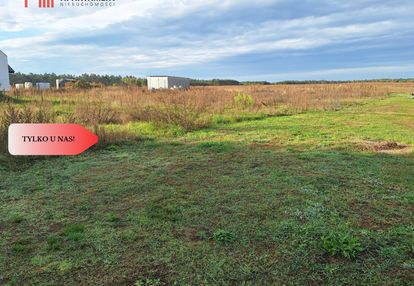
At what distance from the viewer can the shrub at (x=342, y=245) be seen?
9.06 feet

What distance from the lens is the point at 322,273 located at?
99.9 inches

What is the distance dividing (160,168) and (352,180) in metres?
3.08

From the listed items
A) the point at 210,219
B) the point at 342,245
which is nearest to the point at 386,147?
the point at 342,245

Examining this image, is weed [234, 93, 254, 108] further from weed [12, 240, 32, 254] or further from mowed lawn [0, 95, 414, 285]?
weed [12, 240, 32, 254]

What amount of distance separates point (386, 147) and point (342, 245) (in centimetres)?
529

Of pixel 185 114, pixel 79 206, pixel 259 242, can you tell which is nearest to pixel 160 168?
pixel 79 206

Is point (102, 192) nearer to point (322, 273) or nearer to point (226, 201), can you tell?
point (226, 201)

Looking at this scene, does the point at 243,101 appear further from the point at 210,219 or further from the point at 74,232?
the point at 74,232

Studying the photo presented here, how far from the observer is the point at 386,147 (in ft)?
Answer: 23.8

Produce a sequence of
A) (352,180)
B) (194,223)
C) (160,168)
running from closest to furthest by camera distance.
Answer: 1. (194,223)
2. (352,180)
3. (160,168)

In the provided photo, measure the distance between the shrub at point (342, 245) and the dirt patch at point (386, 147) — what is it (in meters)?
4.67

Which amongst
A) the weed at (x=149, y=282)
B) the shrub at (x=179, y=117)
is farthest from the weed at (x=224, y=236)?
the shrub at (x=179, y=117)

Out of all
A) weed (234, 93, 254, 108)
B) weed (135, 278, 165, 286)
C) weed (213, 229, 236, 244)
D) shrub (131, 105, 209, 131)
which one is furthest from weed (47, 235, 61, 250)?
weed (234, 93, 254, 108)

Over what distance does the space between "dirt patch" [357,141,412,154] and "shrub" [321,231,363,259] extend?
467 centimetres
